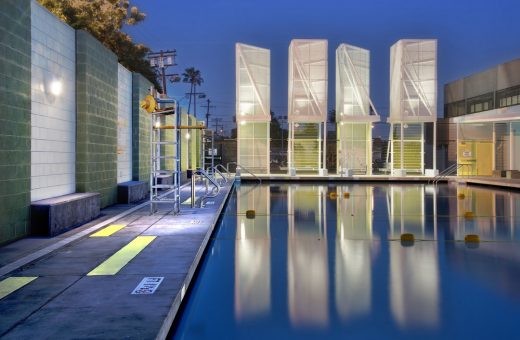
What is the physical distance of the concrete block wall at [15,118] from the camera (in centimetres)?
705

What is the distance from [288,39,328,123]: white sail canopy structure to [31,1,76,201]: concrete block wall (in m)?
A: 20.0

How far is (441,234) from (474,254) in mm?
1947

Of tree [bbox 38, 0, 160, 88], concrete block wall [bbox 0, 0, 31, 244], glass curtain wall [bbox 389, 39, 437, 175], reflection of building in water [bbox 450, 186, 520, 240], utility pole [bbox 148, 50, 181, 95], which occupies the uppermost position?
utility pole [bbox 148, 50, 181, 95]

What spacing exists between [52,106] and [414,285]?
6865mm

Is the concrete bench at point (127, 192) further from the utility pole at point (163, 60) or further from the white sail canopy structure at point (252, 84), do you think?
the utility pole at point (163, 60)

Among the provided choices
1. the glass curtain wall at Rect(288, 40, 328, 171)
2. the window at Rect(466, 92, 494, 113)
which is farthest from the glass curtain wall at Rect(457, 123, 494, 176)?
the glass curtain wall at Rect(288, 40, 328, 171)

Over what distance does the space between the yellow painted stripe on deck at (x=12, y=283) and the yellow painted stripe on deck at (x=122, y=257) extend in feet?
1.97

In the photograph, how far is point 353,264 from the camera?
23.0 ft

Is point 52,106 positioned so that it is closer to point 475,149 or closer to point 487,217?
point 487,217

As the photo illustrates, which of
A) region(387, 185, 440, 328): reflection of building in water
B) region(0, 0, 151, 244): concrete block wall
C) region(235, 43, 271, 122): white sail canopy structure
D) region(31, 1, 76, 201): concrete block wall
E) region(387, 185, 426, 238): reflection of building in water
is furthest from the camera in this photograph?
region(235, 43, 271, 122): white sail canopy structure

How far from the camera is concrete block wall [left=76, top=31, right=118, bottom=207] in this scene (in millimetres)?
10469

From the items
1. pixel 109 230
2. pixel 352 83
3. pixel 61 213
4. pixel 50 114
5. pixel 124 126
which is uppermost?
pixel 352 83

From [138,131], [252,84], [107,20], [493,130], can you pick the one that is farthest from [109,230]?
[493,130]

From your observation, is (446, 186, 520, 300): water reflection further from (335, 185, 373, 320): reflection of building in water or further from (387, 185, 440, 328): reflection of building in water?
(335, 185, 373, 320): reflection of building in water
